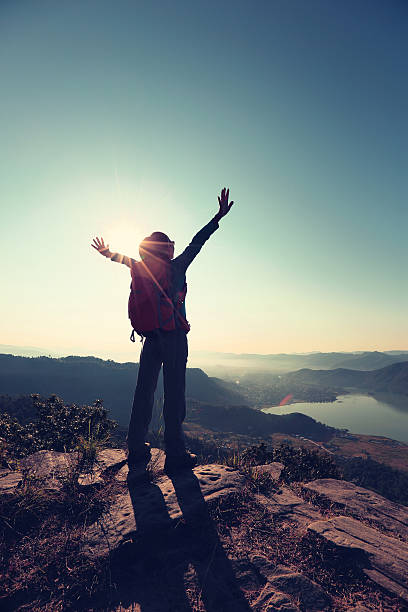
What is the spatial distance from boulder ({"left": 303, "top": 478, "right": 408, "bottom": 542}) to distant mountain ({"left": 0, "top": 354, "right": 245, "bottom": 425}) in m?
107

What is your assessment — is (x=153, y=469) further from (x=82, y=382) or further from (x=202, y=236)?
(x=82, y=382)

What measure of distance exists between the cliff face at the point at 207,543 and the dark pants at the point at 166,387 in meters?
0.55

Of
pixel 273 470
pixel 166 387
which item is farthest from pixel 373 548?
pixel 166 387

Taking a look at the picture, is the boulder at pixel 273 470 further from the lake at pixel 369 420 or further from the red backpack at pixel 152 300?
the lake at pixel 369 420

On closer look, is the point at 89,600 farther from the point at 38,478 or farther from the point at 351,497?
the point at 351,497

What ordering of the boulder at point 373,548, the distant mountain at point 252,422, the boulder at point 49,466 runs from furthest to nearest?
1. the distant mountain at point 252,422
2. the boulder at point 49,466
3. the boulder at point 373,548

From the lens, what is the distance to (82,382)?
141 metres

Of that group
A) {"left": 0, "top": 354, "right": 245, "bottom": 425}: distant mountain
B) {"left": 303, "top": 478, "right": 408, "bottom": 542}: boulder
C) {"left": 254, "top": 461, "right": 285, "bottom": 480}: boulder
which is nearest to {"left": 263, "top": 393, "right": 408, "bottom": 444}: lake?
{"left": 0, "top": 354, "right": 245, "bottom": 425}: distant mountain

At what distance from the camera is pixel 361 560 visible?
108 inches

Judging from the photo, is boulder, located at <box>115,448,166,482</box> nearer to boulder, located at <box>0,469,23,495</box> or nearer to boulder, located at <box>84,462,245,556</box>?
boulder, located at <box>84,462,245,556</box>

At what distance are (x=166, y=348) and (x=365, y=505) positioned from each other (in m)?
3.85

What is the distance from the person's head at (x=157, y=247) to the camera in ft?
15.2

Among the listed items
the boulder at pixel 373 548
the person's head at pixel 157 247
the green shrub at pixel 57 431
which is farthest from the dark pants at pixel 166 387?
the boulder at pixel 373 548

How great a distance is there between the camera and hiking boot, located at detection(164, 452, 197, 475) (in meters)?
4.38
